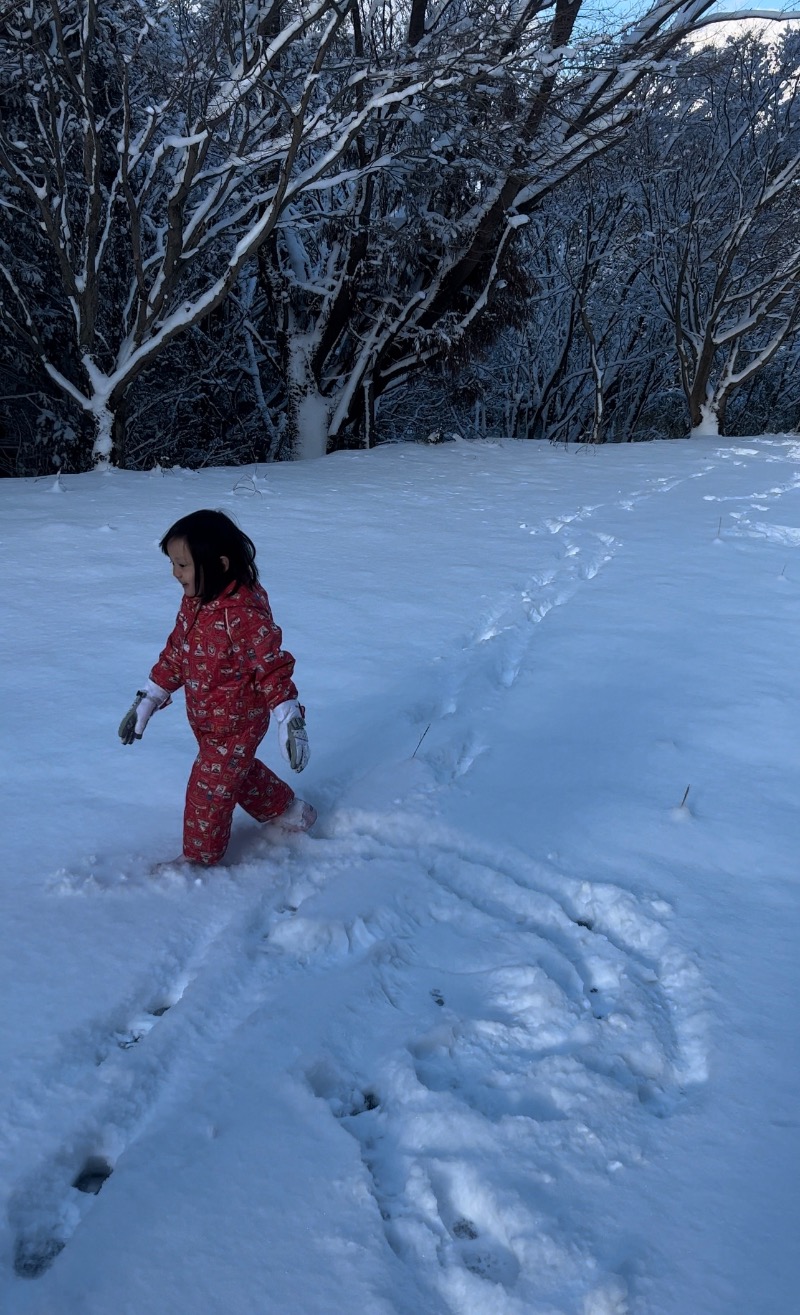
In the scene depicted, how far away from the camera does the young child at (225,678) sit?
7.90 feet

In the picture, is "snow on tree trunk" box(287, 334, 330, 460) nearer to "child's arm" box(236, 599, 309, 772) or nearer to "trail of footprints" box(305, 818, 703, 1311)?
"child's arm" box(236, 599, 309, 772)

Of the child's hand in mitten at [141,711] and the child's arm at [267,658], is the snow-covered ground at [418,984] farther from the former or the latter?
the child's arm at [267,658]

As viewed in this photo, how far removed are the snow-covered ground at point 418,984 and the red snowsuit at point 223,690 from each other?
0.58ft

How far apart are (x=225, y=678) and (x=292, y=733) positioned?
270 mm

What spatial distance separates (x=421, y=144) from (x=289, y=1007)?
10.1m

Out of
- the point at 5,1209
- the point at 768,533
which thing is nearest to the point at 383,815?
the point at 5,1209

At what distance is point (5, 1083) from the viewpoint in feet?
5.65

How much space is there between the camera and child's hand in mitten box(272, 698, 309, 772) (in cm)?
241

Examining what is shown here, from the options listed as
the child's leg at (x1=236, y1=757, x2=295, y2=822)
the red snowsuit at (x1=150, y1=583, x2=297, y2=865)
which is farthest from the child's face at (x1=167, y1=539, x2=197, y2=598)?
the child's leg at (x1=236, y1=757, x2=295, y2=822)

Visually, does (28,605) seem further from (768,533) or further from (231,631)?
(768,533)

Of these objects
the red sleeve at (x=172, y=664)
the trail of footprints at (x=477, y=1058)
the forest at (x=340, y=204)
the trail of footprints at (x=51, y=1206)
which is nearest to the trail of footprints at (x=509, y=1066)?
the trail of footprints at (x=477, y=1058)

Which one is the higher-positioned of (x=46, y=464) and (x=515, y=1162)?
(x=46, y=464)

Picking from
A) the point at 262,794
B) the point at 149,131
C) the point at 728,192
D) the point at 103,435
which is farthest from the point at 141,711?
the point at 728,192

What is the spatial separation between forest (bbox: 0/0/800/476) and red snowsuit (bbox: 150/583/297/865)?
20.0ft
